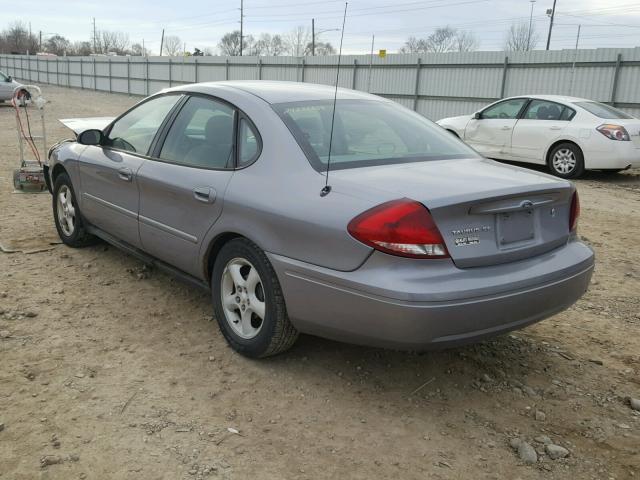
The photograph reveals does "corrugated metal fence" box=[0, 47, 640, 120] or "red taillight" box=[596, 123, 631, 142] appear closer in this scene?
"red taillight" box=[596, 123, 631, 142]

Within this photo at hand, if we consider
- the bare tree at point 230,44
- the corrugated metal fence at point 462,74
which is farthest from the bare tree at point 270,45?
the corrugated metal fence at point 462,74

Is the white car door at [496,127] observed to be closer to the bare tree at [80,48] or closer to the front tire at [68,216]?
the front tire at [68,216]

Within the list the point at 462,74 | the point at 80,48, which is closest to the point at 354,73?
the point at 462,74

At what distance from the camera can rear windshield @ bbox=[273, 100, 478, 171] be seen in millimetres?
3316

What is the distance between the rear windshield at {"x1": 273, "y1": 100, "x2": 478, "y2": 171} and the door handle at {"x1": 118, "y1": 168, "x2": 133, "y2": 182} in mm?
1339

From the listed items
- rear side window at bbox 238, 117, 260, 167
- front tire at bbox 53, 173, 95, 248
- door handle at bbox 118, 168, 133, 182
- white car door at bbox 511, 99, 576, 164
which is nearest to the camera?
rear side window at bbox 238, 117, 260, 167

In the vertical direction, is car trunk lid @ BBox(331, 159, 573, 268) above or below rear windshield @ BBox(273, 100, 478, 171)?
below

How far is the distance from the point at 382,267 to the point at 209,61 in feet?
95.8

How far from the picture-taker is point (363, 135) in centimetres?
359

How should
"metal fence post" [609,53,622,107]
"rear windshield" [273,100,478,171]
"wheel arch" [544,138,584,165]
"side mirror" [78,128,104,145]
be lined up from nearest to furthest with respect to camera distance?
"rear windshield" [273,100,478,171], "side mirror" [78,128,104,145], "wheel arch" [544,138,584,165], "metal fence post" [609,53,622,107]

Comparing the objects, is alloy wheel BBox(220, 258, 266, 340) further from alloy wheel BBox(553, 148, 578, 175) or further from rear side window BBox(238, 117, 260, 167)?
alloy wheel BBox(553, 148, 578, 175)

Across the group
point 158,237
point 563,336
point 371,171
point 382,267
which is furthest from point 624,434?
point 158,237

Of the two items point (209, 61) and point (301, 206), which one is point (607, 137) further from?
point (209, 61)

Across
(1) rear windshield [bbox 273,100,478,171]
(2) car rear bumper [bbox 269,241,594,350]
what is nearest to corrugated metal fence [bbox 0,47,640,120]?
(1) rear windshield [bbox 273,100,478,171]
